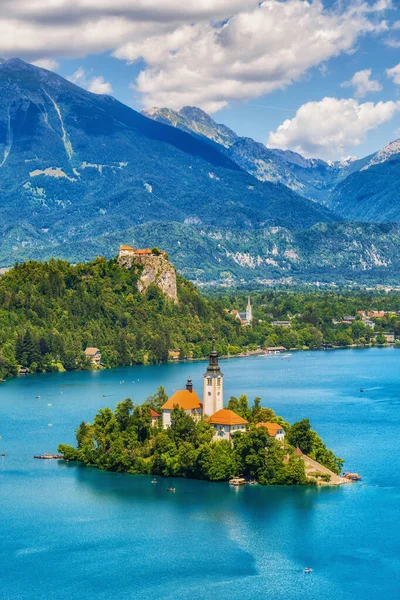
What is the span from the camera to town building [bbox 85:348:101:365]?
4373 inches

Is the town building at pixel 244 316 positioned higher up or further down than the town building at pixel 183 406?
higher up

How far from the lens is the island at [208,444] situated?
2077 inches

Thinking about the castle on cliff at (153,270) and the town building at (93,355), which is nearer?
the town building at (93,355)

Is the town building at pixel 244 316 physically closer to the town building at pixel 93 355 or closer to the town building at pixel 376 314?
the town building at pixel 376 314

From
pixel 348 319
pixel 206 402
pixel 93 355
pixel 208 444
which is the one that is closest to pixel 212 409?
pixel 206 402

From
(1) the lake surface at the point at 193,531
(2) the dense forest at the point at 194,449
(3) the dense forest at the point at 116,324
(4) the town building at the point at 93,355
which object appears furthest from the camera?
(4) the town building at the point at 93,355

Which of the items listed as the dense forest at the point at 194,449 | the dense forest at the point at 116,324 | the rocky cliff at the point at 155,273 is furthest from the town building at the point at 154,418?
the rocky cliff at the point at 155,273

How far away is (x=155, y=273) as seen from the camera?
13400 cm

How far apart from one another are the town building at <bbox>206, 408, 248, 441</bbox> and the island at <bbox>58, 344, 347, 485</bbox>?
1.7 inches

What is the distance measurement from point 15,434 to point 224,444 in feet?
61.7

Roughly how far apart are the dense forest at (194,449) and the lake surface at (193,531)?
2.41 ft

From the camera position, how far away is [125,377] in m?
99.1

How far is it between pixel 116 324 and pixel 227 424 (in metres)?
66.8

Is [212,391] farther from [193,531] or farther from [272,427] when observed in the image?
[193,531]
